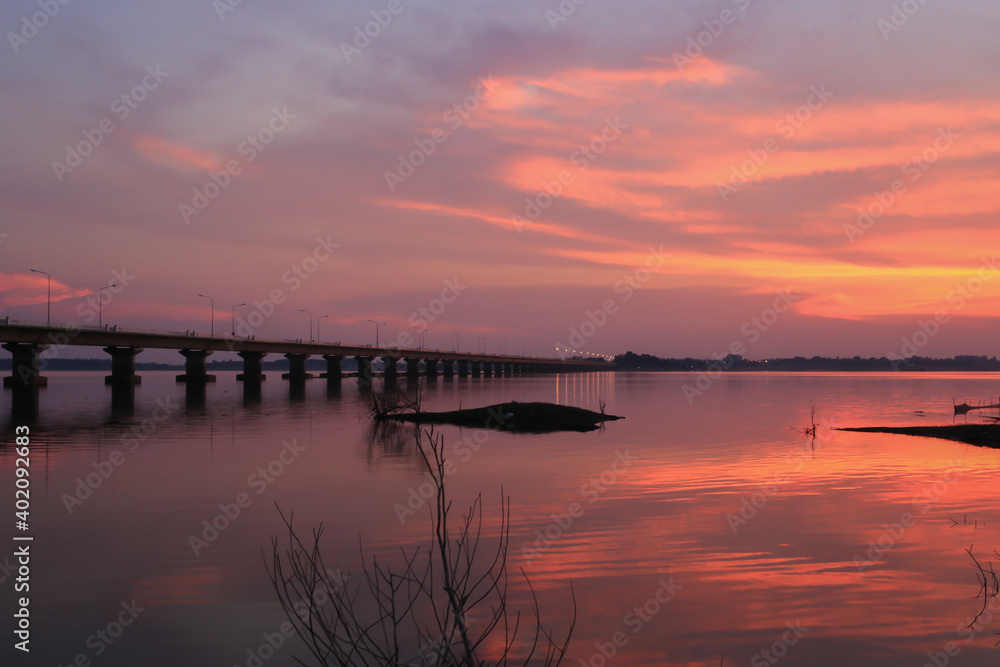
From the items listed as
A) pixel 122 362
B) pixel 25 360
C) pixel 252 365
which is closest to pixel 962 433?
pixel 25 360

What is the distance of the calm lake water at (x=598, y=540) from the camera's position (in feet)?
40.6

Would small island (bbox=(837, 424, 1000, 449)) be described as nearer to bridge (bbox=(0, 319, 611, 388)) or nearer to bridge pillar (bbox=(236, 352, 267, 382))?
bridge (bbox=(0, 319, 611, 388))

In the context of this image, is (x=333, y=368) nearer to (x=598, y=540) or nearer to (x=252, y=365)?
(x=252, y=365)

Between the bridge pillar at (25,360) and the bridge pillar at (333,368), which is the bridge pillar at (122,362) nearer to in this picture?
the bridge pillar at (25,360)

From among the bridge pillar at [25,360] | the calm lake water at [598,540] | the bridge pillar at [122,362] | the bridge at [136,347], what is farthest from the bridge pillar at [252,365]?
the calm lake water at [598,540]

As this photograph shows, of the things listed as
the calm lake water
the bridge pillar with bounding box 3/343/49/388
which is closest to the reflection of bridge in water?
the bridge pillar with bounding box 3/343/49/388

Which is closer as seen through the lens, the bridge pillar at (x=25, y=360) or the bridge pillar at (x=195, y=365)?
the bridge pillar at (x=25, y=360)

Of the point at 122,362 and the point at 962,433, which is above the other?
the point at 122,362

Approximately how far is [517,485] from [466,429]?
2351cm

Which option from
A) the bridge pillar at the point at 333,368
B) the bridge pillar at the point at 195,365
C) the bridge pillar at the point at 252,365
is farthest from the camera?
the bridge pillar at the point at 333,368

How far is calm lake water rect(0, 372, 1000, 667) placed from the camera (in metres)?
12.4

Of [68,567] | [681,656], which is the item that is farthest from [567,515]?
[68,567]

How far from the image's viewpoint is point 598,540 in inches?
760

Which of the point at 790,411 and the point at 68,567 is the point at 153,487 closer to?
the point at 68,567
